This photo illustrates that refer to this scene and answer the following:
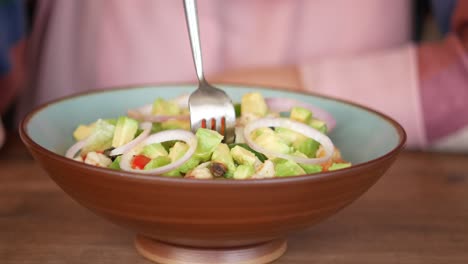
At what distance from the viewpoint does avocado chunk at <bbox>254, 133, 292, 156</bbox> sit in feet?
2.33

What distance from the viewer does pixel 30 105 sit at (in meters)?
1.68

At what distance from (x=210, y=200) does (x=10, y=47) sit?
1.02 meters

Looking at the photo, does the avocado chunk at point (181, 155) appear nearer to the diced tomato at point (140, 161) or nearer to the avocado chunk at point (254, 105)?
the diced tomato at point (140, 161)

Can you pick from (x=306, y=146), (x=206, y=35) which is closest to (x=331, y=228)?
(x=306, y=146)

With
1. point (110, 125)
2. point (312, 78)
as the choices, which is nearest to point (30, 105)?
point (312, 78)

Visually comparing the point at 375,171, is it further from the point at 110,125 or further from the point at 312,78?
the point at 312,78

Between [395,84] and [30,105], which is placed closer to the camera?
[395,84]

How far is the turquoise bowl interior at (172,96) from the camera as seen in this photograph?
2.53ft

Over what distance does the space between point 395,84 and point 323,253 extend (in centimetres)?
55

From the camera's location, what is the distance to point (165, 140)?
27.7 inches

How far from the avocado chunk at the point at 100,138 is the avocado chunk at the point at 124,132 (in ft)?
0.07

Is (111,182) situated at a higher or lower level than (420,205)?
higher

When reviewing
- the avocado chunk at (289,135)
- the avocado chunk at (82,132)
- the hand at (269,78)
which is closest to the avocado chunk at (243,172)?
the avocado chunk at (289,135)

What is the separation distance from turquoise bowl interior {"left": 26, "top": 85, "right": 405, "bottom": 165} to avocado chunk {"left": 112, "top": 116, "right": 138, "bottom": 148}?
0.26 feet
